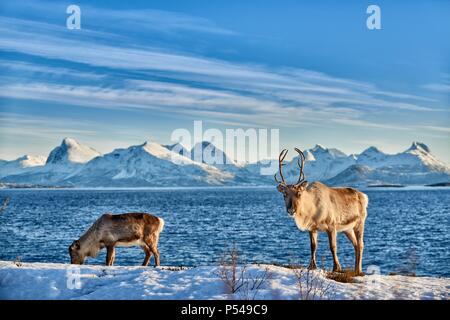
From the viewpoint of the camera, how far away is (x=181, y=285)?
39.3 feet

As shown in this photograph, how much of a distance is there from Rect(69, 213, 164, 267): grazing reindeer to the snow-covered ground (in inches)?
137

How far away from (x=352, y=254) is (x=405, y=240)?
51.8ft

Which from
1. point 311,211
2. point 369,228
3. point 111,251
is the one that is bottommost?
point 369,228

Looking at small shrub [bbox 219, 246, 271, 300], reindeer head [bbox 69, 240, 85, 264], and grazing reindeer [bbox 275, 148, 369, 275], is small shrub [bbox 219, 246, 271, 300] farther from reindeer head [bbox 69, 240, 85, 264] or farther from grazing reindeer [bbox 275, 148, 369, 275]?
reindeer head [bbox 69, 240, 85, 264]

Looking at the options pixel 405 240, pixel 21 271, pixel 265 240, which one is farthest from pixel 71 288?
pixel 405 240

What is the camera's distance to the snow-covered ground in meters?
11.4

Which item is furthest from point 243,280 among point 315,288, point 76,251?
point 76,251

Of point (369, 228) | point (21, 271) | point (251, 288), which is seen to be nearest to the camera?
point (251, 288)

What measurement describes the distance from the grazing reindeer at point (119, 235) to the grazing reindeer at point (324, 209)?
502 cm

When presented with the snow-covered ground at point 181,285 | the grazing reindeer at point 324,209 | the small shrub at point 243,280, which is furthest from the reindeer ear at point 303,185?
the small shrub at point 243,280

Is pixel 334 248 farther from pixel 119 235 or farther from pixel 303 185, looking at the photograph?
pixel 119 235
